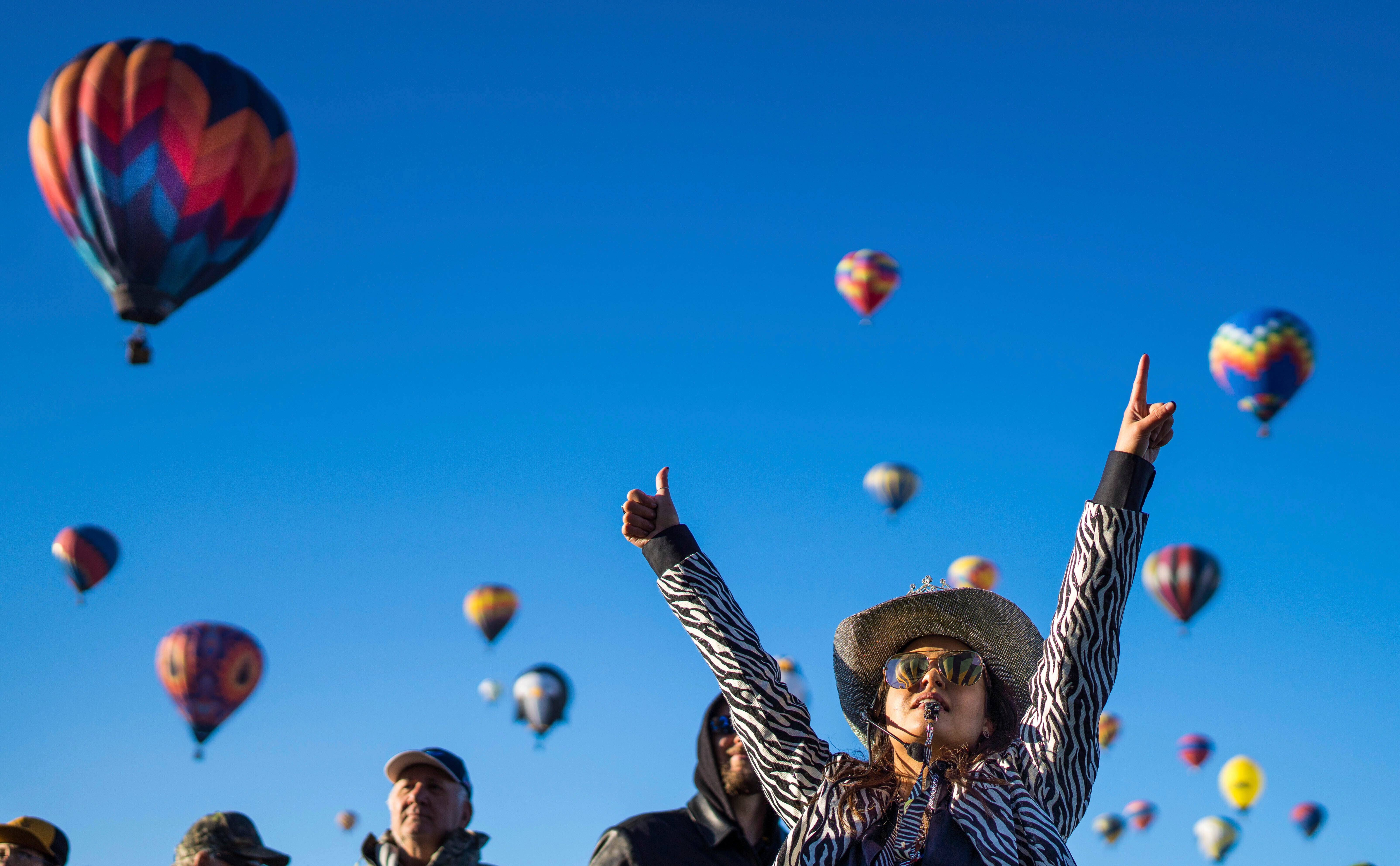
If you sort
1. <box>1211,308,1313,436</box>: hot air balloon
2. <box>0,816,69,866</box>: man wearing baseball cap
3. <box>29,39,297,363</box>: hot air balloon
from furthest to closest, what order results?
<box>1211,308,1313,436</box>: hot air balloon, <box>29,39,297,363</box>: hot air balloon, <box>0,816,69,866</box>: man wearing baseball cap

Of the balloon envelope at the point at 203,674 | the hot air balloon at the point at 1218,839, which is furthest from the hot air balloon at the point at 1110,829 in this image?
the balloon envelope at the point at 203,674

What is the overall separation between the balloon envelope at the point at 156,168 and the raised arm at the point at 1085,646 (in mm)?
15286

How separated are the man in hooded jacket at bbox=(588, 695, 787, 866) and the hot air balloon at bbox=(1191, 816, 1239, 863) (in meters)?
45.5

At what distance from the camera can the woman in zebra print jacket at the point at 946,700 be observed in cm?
304

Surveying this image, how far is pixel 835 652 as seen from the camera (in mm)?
3752

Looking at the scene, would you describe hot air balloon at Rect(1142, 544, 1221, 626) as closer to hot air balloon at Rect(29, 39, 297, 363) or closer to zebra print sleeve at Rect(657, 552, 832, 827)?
hot air balloon at Rect(29, 39, 297, 363)

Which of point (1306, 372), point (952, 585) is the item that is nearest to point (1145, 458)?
point (952, 585)

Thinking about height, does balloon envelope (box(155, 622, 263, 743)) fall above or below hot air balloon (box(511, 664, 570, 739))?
below

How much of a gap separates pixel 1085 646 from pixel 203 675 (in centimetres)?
2649

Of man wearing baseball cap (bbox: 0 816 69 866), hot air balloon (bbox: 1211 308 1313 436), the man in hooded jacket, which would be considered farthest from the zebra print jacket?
hot air balloon (bbox: 1211 308 1313 436)

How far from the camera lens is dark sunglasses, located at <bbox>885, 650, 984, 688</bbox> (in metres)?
3.42

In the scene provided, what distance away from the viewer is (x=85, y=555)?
125ft

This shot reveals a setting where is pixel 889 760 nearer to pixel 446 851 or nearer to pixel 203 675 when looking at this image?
pixel 446 851

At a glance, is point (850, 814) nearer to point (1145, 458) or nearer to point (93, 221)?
point (1145, 458)
